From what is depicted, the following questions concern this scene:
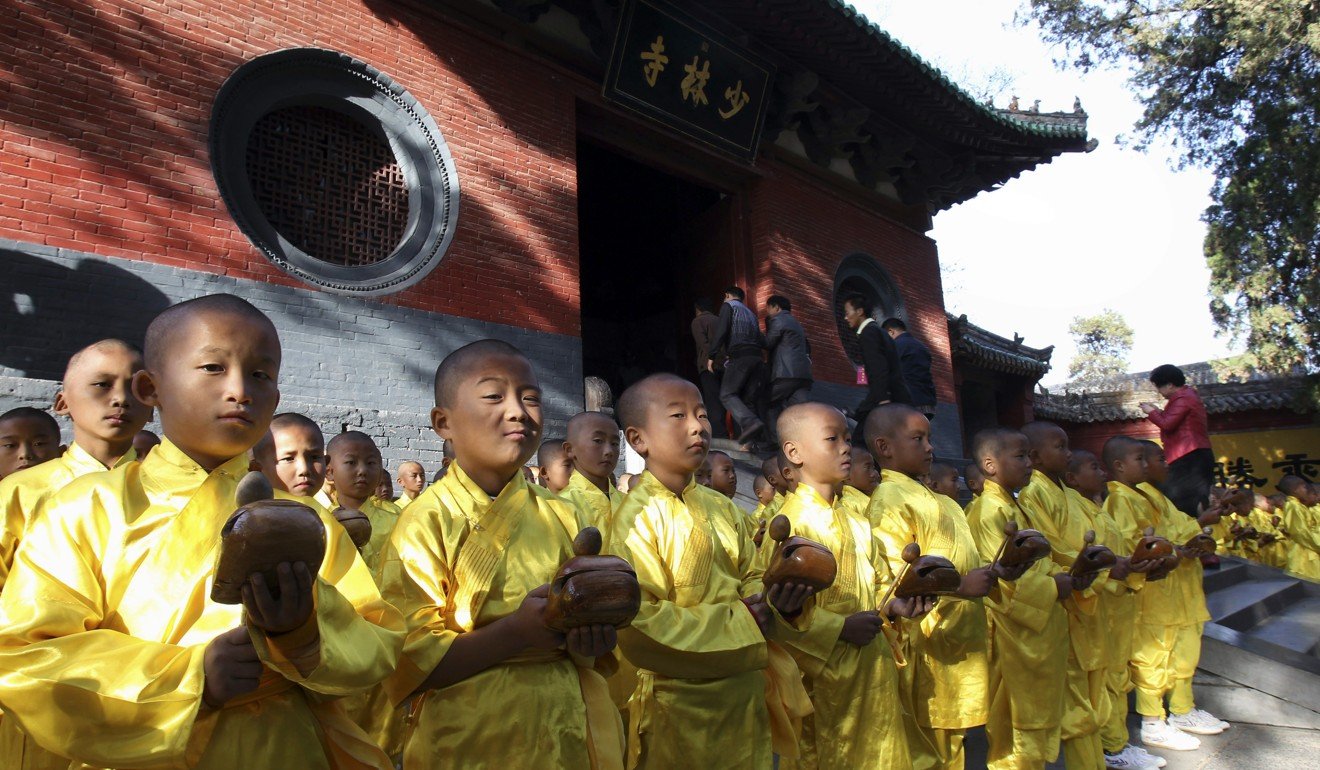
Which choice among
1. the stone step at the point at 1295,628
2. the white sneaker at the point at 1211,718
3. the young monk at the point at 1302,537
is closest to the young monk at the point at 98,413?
the white sneaker at the point at 1211,718

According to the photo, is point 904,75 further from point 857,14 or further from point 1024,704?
point 1024,704

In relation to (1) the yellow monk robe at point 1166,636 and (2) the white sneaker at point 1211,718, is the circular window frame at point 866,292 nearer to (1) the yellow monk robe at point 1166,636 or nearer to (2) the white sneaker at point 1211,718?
(1) the yellow monk robe at point 1166,636

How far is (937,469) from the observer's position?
6.99 metres

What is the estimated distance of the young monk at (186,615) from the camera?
4.28ft

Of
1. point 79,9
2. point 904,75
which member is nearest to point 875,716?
point 79,9

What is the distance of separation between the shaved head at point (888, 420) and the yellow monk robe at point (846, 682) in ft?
2.82

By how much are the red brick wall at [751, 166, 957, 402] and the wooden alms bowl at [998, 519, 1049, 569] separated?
734cm

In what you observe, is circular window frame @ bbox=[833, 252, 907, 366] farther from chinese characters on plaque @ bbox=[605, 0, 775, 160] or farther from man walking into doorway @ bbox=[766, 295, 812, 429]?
man walking into doorway @ bbox=[766, 295, 812, 429]

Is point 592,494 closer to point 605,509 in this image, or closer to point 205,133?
point 605,509

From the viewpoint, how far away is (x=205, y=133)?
19.1 ft

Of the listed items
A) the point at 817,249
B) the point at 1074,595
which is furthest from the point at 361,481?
the point at 817,249

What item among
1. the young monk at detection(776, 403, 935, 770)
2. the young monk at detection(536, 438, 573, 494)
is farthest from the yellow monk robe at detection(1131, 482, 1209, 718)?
the young monk at detection(536, 438, 573, 494)

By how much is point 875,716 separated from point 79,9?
642 cm

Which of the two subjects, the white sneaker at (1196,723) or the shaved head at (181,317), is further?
the white sneaker at (1196,723)
